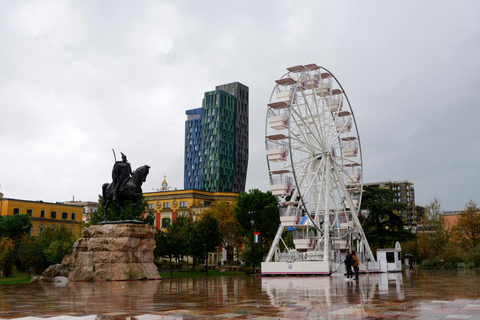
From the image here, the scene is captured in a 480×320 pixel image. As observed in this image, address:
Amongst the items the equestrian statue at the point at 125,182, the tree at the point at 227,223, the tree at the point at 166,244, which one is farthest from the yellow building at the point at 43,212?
the equestrian statue at the point at 125,182

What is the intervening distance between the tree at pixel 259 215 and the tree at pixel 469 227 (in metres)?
27.9

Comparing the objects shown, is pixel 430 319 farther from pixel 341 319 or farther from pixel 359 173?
pixel 359 173

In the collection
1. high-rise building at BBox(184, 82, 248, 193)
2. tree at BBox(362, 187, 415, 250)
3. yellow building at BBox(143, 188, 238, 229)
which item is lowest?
tree at BBox(362, 187, 415, 250)

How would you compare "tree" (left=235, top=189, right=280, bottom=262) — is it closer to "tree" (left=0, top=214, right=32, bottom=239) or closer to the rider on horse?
the rider on horse

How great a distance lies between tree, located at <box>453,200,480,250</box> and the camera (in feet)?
215

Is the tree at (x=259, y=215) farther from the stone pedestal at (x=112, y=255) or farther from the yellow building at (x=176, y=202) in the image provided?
the stone pedestal at (x=112, y=255)

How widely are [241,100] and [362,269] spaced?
129623 millimetres

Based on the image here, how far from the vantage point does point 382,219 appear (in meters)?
61.1

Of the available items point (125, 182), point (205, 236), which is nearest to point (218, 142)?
point (205, 236)

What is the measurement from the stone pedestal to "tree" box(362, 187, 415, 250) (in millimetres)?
37219

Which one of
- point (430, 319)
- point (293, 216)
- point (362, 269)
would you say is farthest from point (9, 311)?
point (362, 269)

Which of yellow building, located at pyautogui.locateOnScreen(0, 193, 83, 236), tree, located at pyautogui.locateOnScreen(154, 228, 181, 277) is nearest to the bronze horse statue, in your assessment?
tree, located at pyautogui.locateOnScreen(154, 228, 181, 277)

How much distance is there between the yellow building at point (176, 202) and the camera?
86619mm

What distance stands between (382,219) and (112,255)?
44.0m
